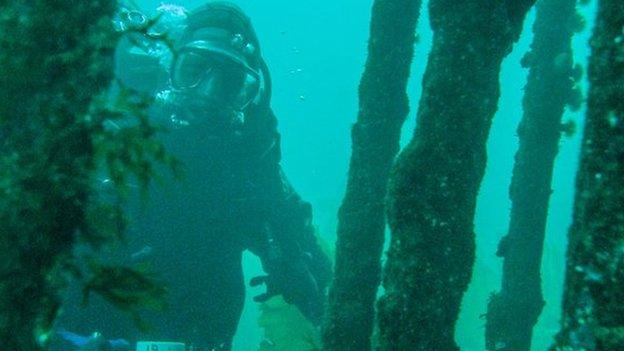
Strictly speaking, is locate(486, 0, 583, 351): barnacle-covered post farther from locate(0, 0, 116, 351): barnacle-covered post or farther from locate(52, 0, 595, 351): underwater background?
locate(52, 0, 595, 351): underwater background

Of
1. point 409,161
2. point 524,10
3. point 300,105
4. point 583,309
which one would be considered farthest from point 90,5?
point 300,105

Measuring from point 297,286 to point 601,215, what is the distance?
755 centimetres

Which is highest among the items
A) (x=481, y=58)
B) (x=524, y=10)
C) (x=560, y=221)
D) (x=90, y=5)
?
(x=560, y=221)

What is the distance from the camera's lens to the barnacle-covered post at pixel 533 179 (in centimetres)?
589

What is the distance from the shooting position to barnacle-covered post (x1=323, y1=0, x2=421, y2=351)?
15.7ft

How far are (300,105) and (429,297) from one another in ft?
334

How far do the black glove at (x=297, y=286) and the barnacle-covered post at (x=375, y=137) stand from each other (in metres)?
3.68

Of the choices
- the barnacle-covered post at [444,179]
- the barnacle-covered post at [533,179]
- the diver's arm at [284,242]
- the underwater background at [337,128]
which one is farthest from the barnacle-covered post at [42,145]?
the underwater background at [337,128]

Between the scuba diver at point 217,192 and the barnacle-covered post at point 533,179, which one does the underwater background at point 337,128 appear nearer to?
the scuba diver at point 217,192

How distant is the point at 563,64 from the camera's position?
22.0ft

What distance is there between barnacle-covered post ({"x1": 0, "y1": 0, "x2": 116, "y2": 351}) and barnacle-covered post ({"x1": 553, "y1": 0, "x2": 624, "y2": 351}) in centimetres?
139

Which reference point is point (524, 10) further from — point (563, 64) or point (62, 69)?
point (563, 64)

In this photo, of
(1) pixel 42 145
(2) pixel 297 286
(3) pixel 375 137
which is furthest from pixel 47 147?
(2) pixel 297 286

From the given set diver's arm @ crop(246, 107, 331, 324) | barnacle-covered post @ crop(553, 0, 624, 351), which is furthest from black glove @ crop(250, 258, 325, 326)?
barnacle-covered post @ crop(553, 0, 624, 351)
